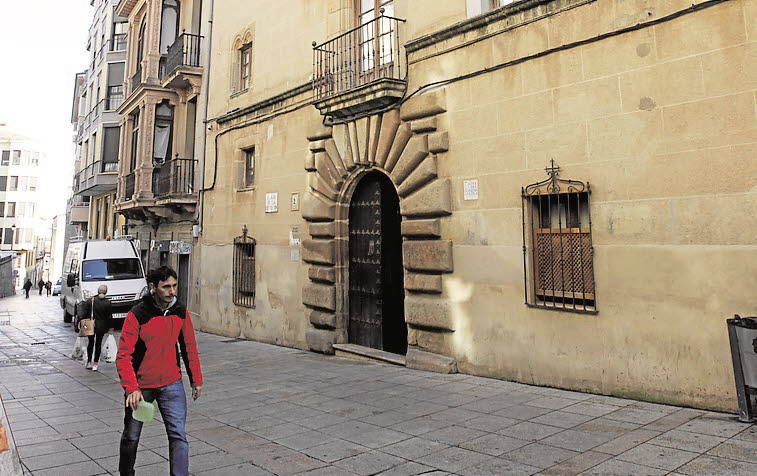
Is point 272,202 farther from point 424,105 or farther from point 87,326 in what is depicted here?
point 424,105

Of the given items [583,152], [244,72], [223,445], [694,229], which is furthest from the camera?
[244,72]

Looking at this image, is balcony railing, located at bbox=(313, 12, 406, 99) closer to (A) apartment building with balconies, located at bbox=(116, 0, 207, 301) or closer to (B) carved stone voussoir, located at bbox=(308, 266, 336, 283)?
(B) carved stone voussoir, located at bbox=(308, 266, 336, 283)

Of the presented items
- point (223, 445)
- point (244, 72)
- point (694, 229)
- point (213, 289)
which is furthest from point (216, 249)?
point (694, 229)

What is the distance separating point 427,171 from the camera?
8461 millimetres

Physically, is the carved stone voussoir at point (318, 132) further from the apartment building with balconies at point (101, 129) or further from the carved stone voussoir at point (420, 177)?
the apartment building with balconies at point (101, 129)

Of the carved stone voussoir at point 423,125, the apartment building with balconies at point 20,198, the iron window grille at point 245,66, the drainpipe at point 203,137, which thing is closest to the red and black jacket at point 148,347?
the carved stone voussoir at point 423,125

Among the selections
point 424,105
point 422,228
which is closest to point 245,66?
point 424,105

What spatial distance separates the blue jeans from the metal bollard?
16.7 feet

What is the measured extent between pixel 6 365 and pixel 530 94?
10.5m

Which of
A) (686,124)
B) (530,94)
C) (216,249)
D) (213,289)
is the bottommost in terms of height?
(213,289)

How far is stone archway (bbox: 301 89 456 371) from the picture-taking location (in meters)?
8.34

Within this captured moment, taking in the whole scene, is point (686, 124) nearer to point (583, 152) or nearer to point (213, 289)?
point (583, 152)

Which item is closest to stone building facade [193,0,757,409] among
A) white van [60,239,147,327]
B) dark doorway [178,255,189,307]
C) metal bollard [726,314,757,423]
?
metal bollard [726,314,757,423]

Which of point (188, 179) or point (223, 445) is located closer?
point (223, 445)
